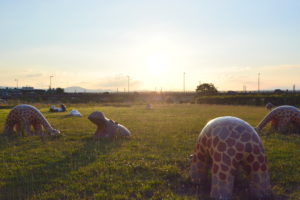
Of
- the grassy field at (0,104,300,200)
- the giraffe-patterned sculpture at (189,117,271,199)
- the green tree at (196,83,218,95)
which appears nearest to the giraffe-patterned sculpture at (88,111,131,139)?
the grassy field at (0,104,300,200)

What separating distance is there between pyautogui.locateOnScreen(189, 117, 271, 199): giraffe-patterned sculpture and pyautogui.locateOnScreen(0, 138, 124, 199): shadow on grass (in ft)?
11.8

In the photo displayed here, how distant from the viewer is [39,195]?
18.4 ft

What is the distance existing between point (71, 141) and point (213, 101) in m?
39.6

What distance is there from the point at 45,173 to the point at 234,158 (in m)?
4.58

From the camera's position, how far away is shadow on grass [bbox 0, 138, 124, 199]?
5.85m

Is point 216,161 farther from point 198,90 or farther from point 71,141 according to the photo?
point 198,90

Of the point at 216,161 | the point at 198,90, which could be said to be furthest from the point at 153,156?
the point at 198,90

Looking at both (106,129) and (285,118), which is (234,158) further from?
(285,118)

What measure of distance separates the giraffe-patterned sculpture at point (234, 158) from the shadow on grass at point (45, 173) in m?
3.61

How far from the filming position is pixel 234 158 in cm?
505

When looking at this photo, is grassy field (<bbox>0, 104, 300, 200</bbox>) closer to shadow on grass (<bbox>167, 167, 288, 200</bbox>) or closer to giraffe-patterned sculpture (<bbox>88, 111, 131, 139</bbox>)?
shadow on grass (<bbox>167, 167, 288, 200</bbox>)

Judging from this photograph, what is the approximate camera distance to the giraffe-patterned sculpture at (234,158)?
5066mm

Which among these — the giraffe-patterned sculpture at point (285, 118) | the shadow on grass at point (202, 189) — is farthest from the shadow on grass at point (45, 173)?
the giraffe-patterned sculpture at point (285, 118)

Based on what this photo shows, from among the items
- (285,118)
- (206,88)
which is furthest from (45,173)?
(206,88)
